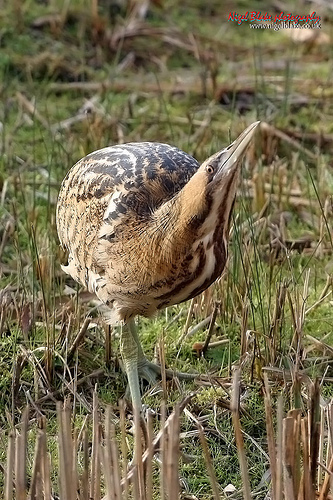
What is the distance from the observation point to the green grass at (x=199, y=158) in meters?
2.97

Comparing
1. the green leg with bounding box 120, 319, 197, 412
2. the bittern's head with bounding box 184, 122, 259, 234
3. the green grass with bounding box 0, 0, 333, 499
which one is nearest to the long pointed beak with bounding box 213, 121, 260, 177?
the bittern's head with bounding box 184, 122, 259, 234

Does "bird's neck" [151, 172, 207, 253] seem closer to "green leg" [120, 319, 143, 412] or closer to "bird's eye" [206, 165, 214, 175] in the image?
"bird's eye" [206, 165, 214, 175]

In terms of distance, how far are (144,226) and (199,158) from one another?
175 centimetres

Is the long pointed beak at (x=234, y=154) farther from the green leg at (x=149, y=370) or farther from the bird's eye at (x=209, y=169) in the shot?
the green leg at (x=149, y=370)

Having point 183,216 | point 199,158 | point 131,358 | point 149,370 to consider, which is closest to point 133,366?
point 131,358

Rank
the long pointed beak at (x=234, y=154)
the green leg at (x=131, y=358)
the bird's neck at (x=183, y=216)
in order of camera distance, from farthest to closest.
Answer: the green leg at (x=131, y=358) < the bird's neck at (x=183, y=216) < the long pointed beak at (x=234, y=154)

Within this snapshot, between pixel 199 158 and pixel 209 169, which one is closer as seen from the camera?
pixel 209 169

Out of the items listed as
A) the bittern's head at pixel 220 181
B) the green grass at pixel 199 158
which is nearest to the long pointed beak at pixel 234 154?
the bittern's head at pixel 220 181

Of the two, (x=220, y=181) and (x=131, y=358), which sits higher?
(x=220, y=181)

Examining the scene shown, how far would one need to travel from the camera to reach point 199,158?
14.4ft

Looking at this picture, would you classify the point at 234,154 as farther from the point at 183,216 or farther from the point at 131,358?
the point at 131,358

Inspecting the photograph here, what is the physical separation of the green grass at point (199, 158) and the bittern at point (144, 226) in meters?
0.18

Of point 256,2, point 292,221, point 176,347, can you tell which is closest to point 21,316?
point 176,347

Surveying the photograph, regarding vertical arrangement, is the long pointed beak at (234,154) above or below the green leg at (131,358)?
above
